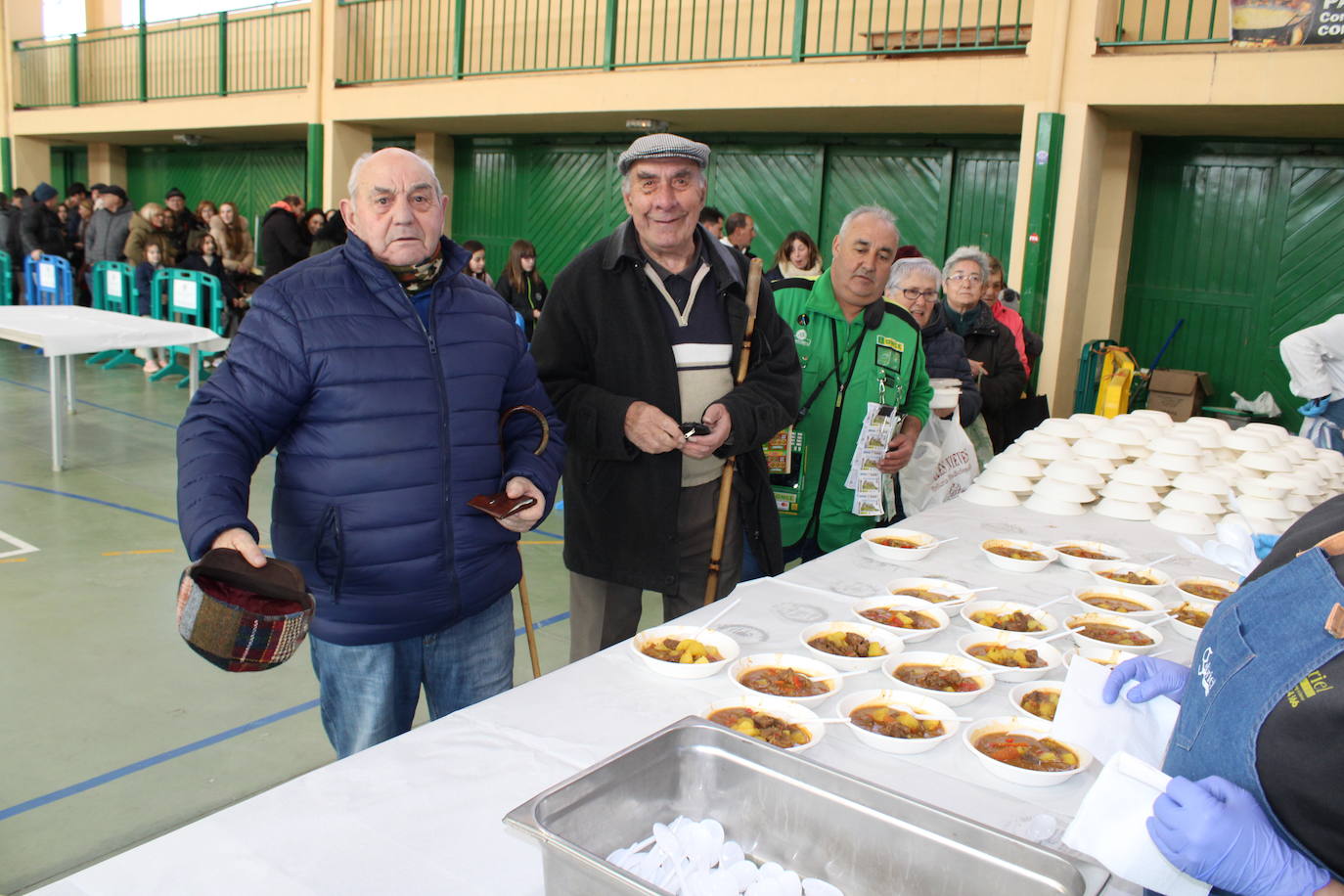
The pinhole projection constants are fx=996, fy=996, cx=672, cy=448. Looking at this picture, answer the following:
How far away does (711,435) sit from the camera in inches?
114

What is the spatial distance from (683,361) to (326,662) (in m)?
1.35

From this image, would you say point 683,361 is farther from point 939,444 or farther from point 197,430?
point 939,444

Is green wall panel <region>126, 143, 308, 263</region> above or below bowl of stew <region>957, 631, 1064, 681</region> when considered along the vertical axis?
above

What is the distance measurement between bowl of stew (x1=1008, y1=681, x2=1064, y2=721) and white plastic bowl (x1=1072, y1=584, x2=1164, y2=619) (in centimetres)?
57

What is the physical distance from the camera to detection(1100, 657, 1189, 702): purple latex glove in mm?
1600

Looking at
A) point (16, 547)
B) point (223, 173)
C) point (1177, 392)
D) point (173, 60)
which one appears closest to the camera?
point (16, 547)

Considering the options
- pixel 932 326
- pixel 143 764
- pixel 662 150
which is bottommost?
pixel 143 764

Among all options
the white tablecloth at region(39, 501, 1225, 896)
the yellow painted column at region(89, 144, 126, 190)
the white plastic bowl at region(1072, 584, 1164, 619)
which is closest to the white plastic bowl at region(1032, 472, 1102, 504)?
the white plastic bowl at region(1072, 584, 1164, 619)

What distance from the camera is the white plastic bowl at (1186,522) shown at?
355 cm

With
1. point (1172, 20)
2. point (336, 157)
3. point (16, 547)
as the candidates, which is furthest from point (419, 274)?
point (336, 157)

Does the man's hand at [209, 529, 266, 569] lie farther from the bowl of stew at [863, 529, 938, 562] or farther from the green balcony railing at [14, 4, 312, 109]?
the green balcony railing at [14, 4, 312, 109]

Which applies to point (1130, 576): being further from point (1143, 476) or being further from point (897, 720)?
point (897, 720)

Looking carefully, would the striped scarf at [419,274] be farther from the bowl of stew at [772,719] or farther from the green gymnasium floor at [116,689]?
the green gymnasium floor at [116,689]

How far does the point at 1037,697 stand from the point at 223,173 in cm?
1785
